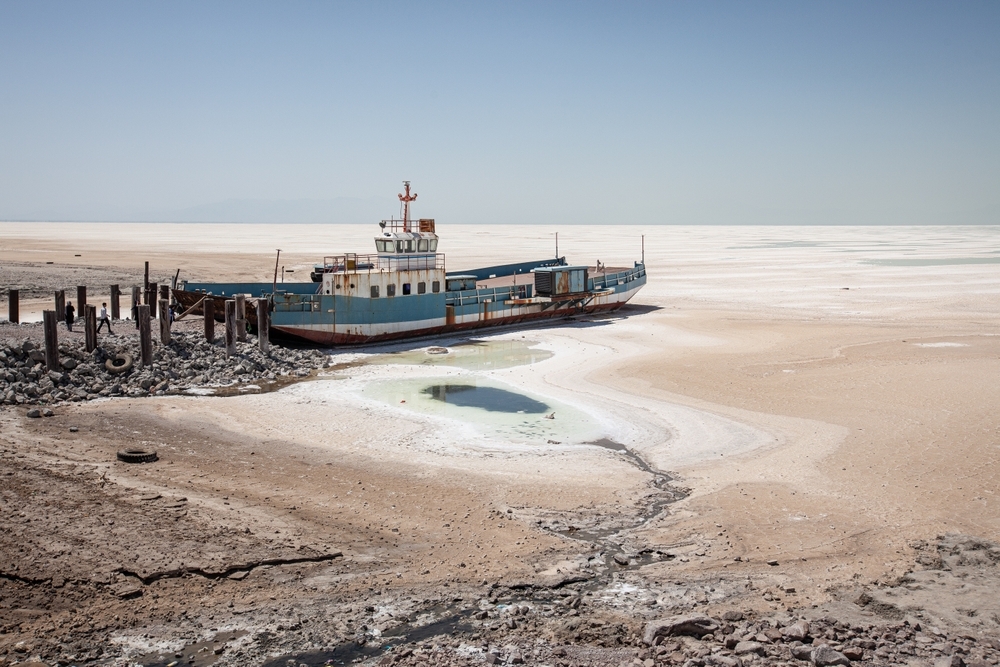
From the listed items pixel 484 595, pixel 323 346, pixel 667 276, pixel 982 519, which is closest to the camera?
pixel 484 595

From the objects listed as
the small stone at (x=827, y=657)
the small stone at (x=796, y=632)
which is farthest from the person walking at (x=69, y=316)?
the small stone at (x=827, y=657)

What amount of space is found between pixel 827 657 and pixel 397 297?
23.4 m

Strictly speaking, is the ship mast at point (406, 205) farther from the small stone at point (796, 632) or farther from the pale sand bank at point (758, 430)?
the small stone at point (796, 632)

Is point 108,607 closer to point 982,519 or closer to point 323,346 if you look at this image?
point 982,519

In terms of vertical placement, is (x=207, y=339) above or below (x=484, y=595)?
above

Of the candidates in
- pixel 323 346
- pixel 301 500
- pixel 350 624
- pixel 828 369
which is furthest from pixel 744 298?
pixel 350 624

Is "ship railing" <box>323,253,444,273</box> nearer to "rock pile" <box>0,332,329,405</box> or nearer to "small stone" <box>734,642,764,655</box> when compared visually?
"rock pile" <box>0,332,329,405</box>

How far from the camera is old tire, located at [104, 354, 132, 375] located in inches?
842

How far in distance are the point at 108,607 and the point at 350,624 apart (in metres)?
2.83

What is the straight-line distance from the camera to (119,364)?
2173 centimetres

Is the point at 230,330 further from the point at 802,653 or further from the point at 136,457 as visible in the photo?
the point at 802,653

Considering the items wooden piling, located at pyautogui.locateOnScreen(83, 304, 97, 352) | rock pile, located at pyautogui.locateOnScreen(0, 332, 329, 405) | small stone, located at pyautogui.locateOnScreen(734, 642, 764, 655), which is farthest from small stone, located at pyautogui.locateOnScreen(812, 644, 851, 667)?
wooden piling, located at pyautogui.locateOnScreen(83, 304, 97, 352)

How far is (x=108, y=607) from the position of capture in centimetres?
966

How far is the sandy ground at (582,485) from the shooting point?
1029 cm
